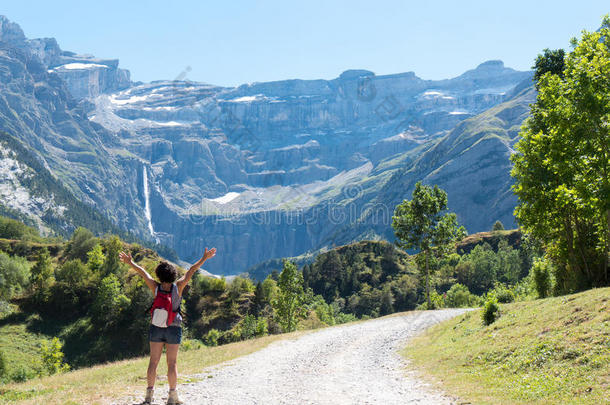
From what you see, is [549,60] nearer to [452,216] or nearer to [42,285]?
[452,216]

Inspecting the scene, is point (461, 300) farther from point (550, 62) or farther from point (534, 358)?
point (534, 358)

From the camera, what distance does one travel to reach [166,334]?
39.1 ft

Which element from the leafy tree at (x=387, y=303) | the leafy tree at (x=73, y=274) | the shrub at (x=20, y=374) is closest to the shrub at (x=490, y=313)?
the shrub at (x=20, y=374)

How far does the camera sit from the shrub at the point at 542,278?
37094 millimetres

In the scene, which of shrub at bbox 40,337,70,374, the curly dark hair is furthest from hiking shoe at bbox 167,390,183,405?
shrub at bbox 40,337,70,374

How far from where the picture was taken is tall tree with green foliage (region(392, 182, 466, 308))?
5328cm

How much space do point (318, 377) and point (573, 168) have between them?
66.4 ft

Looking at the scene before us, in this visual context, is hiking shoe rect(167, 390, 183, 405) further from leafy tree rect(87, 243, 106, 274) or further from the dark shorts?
leafy tree rect(87, 243, 106, 274)

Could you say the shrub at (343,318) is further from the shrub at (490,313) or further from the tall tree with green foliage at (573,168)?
the shrub at (490,313)

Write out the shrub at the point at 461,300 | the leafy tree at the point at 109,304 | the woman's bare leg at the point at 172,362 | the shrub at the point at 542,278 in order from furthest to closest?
the shrub at the point at 461,300 → the leafy tree at the point at 109,304 → the shrub at the point at 542,278 → the woman's bare leg at the point at 172,362

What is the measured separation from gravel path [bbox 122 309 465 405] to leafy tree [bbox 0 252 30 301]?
87.8 meters

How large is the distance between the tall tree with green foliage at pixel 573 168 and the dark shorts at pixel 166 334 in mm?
21698

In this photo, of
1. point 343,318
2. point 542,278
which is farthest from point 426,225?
point 343,318

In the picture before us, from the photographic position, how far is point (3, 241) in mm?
133000
